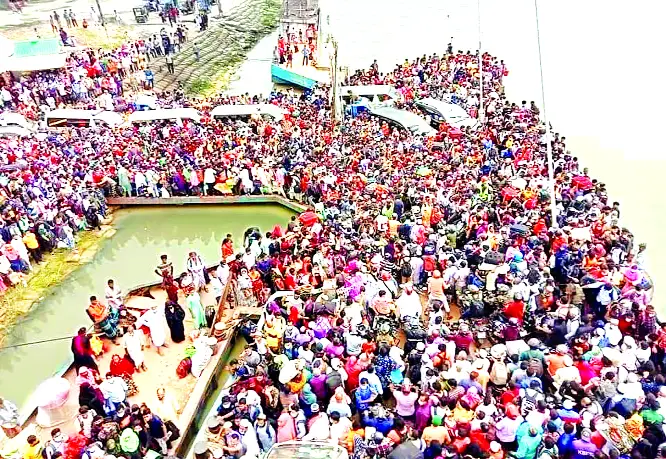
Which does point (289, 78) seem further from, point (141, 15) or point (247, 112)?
point (141, 15)

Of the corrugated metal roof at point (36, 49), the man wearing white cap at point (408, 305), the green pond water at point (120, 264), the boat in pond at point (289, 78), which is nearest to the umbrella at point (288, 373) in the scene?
the man wearing white cap at point (408, 305)

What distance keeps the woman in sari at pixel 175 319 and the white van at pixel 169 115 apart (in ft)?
31.3

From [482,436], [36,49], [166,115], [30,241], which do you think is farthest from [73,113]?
[482,436]

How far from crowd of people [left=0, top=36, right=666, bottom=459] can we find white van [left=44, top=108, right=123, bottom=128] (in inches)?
135

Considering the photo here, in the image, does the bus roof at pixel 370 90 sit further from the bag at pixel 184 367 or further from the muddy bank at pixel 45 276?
the bag at pixel 184 367

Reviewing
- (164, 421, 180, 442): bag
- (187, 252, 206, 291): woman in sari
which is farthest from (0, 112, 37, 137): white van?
(164, 421, 180, 442): bag

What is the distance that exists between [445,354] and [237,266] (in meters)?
4.01

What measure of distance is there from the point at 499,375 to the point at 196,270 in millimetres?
5449

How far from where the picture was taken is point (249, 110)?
18750 mm

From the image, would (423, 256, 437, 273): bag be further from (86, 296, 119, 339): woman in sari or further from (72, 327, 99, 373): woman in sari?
(72, 327, 99, 373): woman in sari

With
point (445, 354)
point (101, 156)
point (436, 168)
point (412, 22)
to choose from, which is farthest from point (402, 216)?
point (412, 22)

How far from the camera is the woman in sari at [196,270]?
35.2 feet

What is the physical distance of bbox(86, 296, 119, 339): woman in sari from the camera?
9.73 m

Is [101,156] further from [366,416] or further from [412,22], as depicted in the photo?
[412,22]
